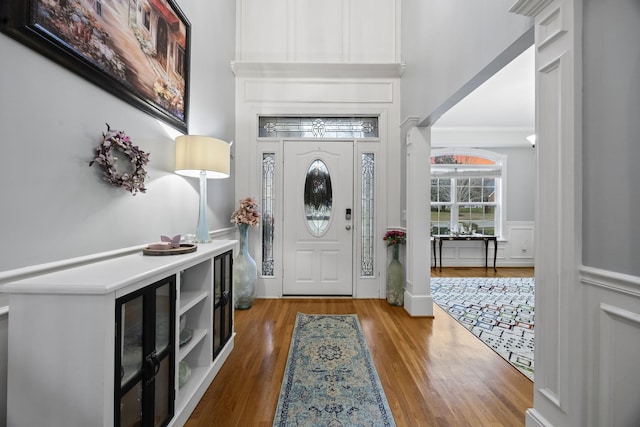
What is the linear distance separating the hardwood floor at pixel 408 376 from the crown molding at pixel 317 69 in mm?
2960

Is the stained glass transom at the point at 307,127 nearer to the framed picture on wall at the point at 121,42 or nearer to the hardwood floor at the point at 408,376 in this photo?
the framed picture on wall at the point at 121,42

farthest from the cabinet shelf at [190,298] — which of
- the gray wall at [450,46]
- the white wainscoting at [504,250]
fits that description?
the white wainscoting at [504,250]

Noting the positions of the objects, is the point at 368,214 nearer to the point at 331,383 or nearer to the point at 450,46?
the point at 450,46

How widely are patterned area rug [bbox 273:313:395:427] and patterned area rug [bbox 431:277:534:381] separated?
1.17 m

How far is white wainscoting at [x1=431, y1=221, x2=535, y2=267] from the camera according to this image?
5.61 m

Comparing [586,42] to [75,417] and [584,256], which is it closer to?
[584,256]

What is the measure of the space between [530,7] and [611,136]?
73 centimetres

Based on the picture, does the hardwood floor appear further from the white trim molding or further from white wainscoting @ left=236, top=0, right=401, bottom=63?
white wainscoting @ left=236, top=0, right=401, bottom=63

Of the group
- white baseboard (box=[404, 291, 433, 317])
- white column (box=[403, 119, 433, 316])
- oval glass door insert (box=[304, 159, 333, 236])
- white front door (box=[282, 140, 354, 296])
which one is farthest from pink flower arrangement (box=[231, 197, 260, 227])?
white baseboard (box=[404, 291, 433, 317])

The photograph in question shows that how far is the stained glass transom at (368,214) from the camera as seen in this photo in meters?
3.58

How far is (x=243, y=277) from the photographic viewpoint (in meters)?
3.19

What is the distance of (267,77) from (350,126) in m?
1.25

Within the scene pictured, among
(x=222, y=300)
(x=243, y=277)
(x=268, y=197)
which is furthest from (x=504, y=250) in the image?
(x=222, y=300)

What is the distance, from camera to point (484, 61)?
172 centimetres
